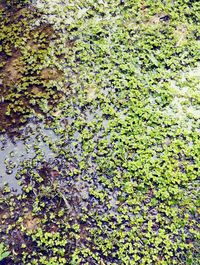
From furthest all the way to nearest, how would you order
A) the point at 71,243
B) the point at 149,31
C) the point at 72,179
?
the point at 149,31 < the point at 72,179 < the point at 71,243

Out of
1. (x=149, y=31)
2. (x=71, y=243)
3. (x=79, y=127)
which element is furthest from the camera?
(x=149, y=31)

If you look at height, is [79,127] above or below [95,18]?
below

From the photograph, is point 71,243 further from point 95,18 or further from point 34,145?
point 95,18

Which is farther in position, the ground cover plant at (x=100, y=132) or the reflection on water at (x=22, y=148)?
the reflection on water at (x=22, y=148)

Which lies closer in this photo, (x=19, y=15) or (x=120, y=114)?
(x=120, y=114)

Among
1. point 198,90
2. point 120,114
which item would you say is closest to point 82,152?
point 120,114

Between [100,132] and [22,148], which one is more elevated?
[100,132]

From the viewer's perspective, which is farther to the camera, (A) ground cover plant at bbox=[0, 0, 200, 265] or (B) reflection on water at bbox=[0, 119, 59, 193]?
(B) reflection on water at bbox=[0, 119, 59, 193]

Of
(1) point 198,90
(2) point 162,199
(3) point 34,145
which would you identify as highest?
(1) point 198,90
